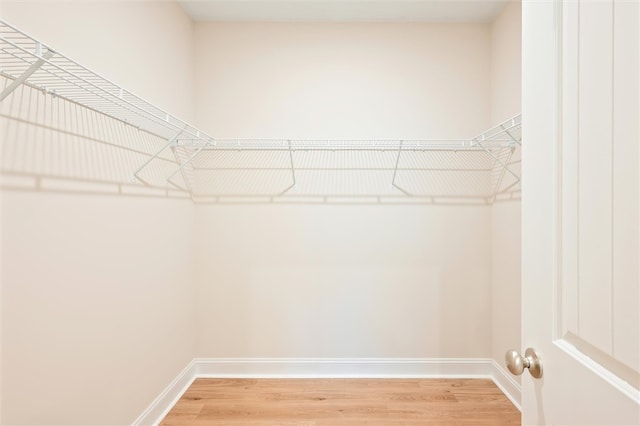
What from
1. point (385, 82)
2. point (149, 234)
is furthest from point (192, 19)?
point (149, 234)

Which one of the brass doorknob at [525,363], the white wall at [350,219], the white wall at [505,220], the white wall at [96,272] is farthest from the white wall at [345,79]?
the brass doorknob at [525,363]

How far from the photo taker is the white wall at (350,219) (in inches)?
96.3

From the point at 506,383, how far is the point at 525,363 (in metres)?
1.85

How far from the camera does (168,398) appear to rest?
2.06m

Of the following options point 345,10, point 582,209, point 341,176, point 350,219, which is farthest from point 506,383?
point 345,10

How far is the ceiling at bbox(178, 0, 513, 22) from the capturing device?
2.23 meters

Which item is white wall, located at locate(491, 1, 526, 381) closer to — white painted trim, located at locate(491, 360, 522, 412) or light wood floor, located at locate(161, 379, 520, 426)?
white painted trim, located at locate(491, 360, 522, 412)

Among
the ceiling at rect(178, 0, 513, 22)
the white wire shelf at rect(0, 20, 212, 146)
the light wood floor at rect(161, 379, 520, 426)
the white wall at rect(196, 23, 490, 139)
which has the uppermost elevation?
the ceiling at rect(178, 0, 513, 22)

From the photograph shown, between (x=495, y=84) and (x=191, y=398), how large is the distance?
9.69 ft

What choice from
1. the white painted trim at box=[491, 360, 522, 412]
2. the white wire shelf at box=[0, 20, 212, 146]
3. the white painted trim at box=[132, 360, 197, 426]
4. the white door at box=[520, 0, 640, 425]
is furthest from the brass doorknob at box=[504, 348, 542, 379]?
the white painted trim at box=[132, 360, 197, 426]

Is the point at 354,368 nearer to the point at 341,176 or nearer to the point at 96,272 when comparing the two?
the point at 341,176

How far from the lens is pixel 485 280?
2463 mm

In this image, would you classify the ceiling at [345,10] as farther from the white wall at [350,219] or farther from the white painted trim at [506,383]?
the white painted trim at [506,383]

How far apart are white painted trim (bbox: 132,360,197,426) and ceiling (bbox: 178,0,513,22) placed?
2470 mm
